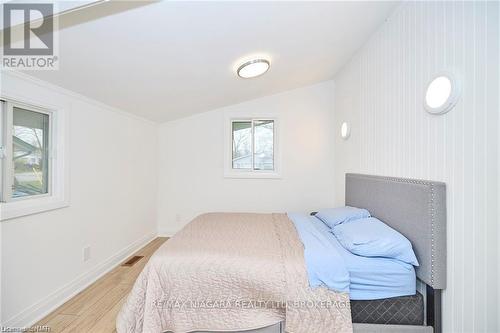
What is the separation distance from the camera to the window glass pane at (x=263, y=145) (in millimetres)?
3896

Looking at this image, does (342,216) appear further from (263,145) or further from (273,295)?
(263,145)

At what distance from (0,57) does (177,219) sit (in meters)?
2.93

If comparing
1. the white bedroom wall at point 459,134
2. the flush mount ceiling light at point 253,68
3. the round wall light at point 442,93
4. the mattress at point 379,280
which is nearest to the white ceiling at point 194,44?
the flush mount ceiling light at point 253,68

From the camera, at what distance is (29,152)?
6.48 feet

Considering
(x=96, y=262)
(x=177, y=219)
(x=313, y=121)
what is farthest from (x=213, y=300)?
(x=313, y=121)

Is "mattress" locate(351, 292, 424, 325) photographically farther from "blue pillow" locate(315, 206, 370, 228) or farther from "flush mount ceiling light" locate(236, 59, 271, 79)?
"flush mount ceiling light" locate(236, 59, 271, 79)

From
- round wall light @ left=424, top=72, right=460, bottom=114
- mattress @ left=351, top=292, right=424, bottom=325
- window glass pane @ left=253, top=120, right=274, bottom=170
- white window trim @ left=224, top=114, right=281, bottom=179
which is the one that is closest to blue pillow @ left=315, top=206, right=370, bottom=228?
mattress @ left=351, top=292, right=424, bottom=325

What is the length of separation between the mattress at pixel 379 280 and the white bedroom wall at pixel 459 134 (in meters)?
0.23

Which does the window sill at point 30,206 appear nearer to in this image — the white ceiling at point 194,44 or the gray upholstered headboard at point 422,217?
the white ceiling at point 194,44

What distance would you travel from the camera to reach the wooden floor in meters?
1.81

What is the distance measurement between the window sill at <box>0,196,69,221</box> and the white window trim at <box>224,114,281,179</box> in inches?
86.7

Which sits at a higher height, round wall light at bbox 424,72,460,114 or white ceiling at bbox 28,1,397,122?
white ceiling at bbox 28,1,397,122

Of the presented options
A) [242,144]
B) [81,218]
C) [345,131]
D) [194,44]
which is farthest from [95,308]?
[345,131]

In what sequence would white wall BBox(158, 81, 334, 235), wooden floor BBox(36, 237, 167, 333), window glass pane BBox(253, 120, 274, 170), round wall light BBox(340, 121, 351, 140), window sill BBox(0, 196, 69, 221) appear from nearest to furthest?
window sill BBox(0, 196, 69, 221) < wooden floor BBox(36, 237, 167, 333) < round wall light BBox(340, 121, 351, 140) < white wall BBox(158, 81, 334, 235) < window glass pane BBox(253, 120, 274, 170)
